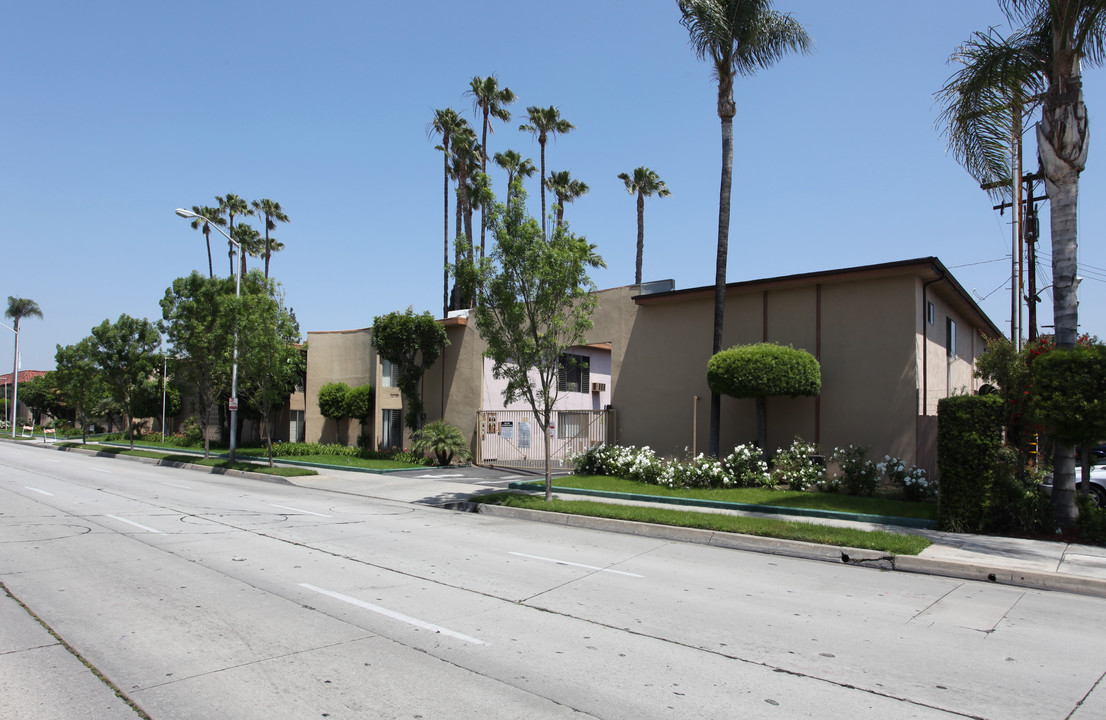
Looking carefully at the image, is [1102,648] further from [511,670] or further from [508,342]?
[508,342]

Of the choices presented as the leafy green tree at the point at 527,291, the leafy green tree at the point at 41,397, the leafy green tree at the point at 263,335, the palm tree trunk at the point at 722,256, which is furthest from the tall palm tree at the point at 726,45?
the leafy green tree at the point at 41,397

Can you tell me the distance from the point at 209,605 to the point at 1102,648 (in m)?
8.51

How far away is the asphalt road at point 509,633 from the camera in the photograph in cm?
475

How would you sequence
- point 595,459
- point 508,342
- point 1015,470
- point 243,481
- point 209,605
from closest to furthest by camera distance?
point 209,605 < point 1015,470 < point 508,342 < point 595,459 < point 243,481

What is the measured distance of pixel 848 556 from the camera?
10.1 m

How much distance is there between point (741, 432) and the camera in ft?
62.4

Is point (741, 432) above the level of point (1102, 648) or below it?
above

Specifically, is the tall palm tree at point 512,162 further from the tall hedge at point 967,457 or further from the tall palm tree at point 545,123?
the tall hedge at point 967,457

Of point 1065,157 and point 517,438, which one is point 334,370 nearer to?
point 517,438

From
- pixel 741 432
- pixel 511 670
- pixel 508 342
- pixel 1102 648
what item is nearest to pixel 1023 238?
pixel 741 432

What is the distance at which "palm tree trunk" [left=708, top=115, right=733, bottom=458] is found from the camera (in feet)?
59.2

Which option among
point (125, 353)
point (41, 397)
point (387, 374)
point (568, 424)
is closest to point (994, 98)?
point (568, 424)

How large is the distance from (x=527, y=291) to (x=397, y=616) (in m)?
9.68

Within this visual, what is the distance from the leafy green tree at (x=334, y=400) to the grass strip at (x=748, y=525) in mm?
16057
